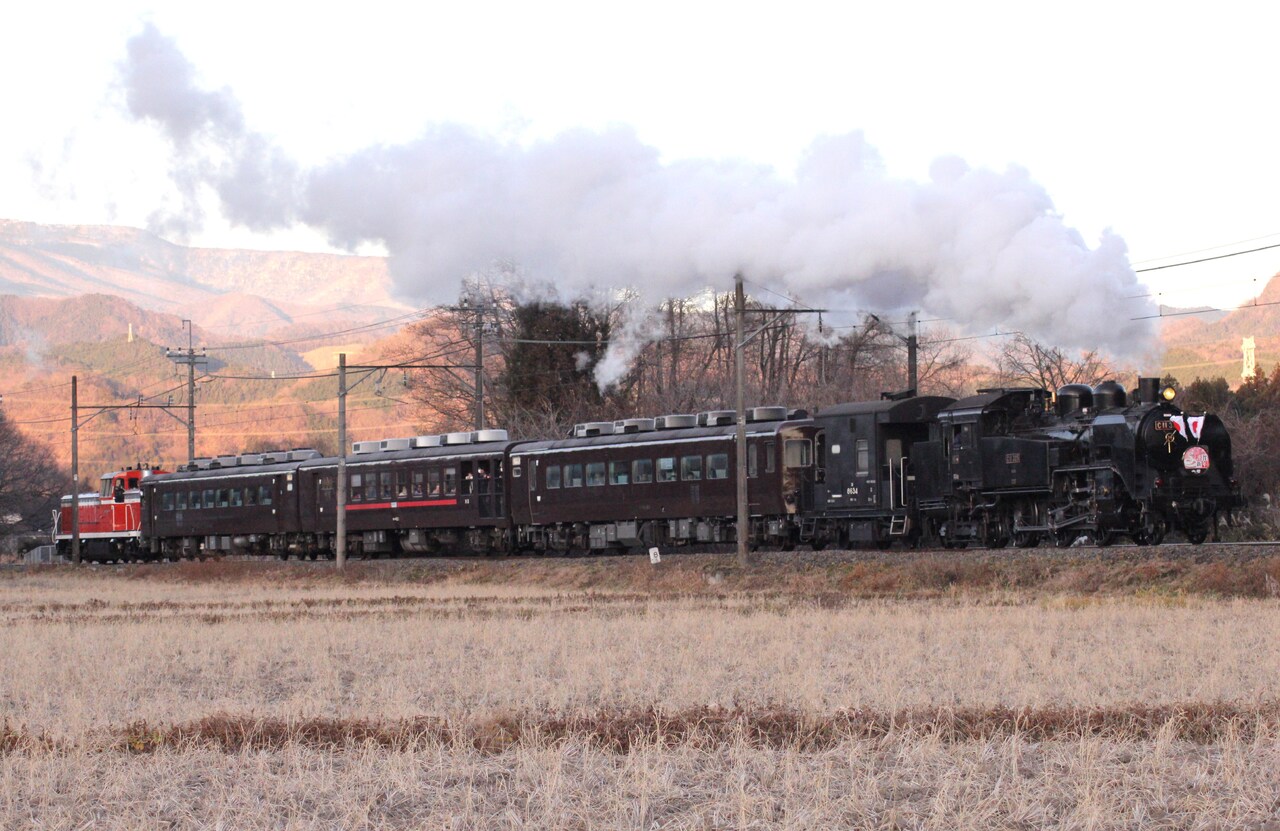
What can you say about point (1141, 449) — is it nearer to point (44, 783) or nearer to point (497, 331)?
point (44, 783)

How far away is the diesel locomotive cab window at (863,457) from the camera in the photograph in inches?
1598

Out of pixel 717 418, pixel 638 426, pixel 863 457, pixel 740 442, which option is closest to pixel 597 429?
pixel 638 426

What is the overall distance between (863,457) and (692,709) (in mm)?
25591

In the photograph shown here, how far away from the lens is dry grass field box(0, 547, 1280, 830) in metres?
11.8

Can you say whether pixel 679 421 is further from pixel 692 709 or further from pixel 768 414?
pixel 692 709

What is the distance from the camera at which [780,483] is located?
43344 millimetres

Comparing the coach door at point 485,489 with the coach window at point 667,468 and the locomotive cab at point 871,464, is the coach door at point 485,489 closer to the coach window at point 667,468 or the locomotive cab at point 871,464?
the coach window at point 667,468

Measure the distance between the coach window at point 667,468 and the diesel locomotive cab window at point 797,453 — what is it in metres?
4.46

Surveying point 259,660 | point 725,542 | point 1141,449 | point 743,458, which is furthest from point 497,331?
point 259,660

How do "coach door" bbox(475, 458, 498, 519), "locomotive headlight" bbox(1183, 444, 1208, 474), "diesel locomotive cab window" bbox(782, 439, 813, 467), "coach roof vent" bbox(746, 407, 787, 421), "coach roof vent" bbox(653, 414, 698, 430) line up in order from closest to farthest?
"locomotive headlight" bbox(1183, 444, 1208, 474)
"diesel locomotive cab window" bbox(782, 439, 813, 467)
"coach roof vent" bbox(746, 407, 787, 421)
"coach roof vent" bbox(653, 414, 698, 430)
"coach door" bbox(475, 458, 498, 519)

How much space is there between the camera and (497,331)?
86.8 metres

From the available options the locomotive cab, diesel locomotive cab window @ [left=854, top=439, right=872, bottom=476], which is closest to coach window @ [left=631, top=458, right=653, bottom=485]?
the locomotive cab

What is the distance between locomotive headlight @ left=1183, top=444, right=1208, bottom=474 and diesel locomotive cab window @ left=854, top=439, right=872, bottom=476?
8509 millimetres

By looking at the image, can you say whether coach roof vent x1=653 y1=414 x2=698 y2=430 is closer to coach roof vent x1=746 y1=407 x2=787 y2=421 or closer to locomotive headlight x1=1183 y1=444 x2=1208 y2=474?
coach roof vent x1=746 y1=407 x2=787 y2=421
